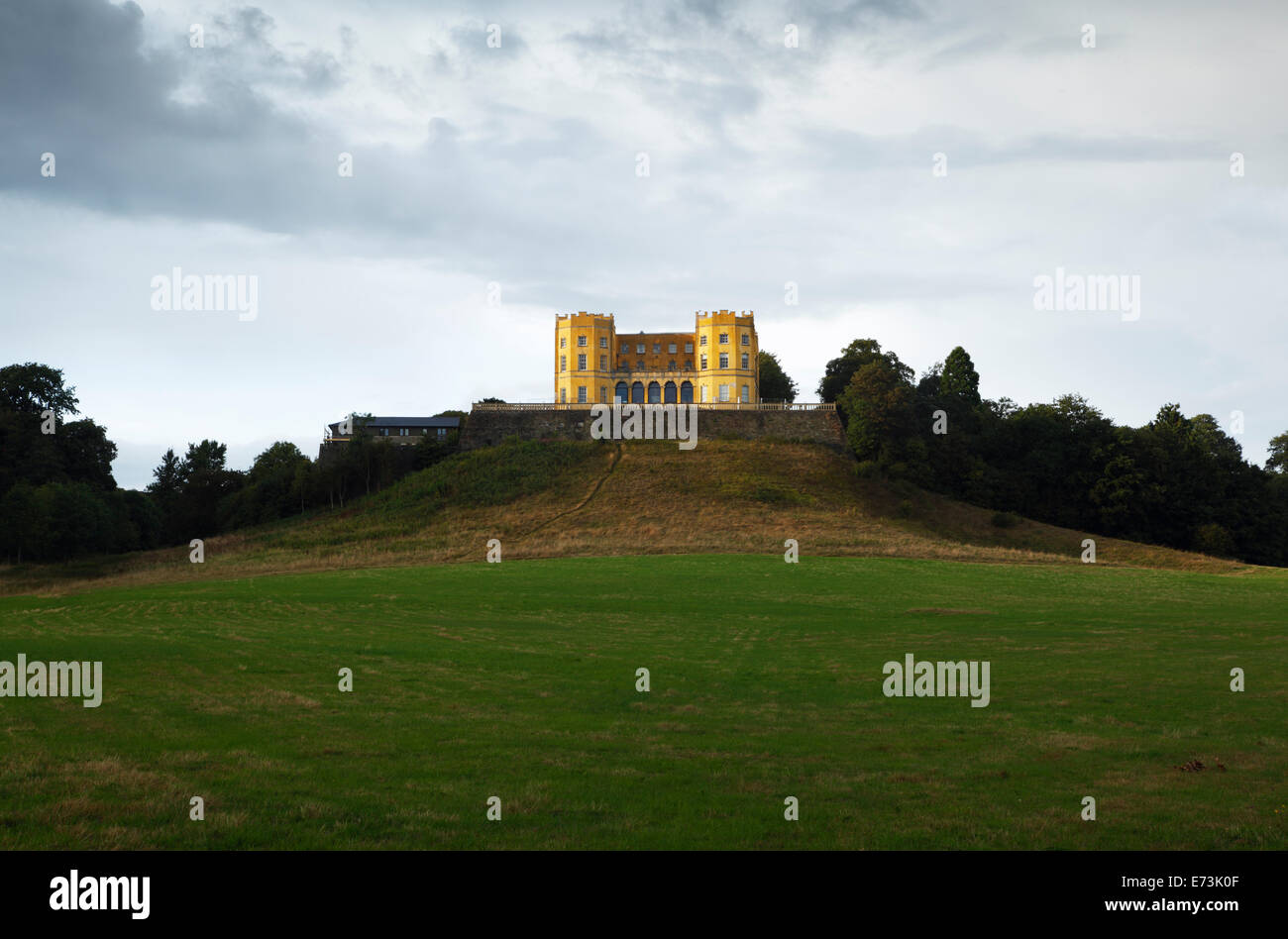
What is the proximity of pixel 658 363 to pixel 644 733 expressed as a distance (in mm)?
112661

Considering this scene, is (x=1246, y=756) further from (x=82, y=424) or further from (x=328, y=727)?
(x=82, y=424)

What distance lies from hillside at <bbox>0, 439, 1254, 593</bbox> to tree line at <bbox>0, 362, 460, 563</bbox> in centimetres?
486

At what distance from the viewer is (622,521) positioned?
82500mm

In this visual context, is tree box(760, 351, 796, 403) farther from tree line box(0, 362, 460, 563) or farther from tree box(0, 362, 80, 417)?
tree box(0, 362, 80, 417)

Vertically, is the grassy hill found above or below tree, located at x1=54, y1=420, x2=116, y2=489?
below

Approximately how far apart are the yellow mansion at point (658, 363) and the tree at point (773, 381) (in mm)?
16328

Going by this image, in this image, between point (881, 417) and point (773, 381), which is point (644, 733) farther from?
point (773, 381)

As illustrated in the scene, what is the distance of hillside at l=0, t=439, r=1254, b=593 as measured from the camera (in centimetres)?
6688

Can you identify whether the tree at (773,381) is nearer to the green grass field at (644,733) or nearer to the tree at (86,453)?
the tree at (86,453)

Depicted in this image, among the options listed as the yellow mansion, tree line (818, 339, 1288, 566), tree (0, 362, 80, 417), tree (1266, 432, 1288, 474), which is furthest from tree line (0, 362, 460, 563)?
tree (1266, 432, 1288, 474)

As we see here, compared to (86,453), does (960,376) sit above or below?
above

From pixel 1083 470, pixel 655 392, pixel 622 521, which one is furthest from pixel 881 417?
pixel 655 392

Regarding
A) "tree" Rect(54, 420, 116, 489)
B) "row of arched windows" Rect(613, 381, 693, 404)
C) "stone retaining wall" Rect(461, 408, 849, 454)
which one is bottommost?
"tree" Rect(54, 420, 116, 489)
